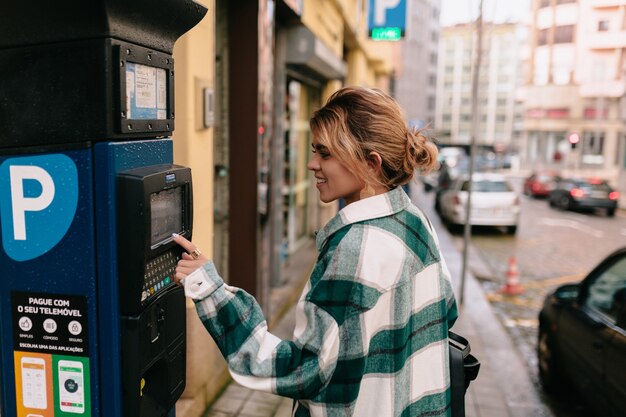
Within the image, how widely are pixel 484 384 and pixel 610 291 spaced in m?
1.49

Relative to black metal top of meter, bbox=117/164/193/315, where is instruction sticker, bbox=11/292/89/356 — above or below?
below

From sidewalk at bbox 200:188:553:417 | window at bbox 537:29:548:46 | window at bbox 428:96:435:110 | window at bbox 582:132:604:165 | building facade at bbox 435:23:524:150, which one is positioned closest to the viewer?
sidewalk at bbox 200:188:553:417

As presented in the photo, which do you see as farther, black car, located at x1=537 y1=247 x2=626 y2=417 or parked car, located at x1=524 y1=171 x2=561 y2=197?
parked car, located at x1=524 y1=171 x2=561 y2=197

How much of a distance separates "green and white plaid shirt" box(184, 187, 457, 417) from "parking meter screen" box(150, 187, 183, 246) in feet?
0.79

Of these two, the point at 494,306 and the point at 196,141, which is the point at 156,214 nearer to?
the point at 196,141

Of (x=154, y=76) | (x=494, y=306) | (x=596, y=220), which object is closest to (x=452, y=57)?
(x=596, y=220)

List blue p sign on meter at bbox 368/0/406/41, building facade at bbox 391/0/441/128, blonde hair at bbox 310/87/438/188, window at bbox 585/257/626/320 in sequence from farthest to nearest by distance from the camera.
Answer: building facade at bbox 391/0/441/128, blue p sign on meter at bbox 368/0/406/41, window at bbox 585/257/626/320, blonde hair at bbox 310/87/438/188

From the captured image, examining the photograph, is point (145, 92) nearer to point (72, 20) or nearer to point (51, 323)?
point (72, 20)

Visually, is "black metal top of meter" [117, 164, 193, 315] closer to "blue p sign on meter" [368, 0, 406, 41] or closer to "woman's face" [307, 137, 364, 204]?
"woman's face" [307, 137, 364, 204]

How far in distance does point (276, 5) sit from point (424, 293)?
499 cm

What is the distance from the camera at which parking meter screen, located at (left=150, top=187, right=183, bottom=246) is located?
188cm

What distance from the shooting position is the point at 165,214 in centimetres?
196

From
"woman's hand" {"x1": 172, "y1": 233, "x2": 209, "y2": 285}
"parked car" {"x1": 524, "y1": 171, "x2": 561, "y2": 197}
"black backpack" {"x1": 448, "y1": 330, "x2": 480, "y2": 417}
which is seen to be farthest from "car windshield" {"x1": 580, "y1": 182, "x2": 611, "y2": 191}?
"woman's hand" {"x1": 172, "y1": 233, "x2": 209, "y2": 285}

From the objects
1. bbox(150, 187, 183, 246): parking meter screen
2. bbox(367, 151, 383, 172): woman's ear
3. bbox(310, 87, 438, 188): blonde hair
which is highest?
bbox(310, 87, 438, 188): blonde hair
